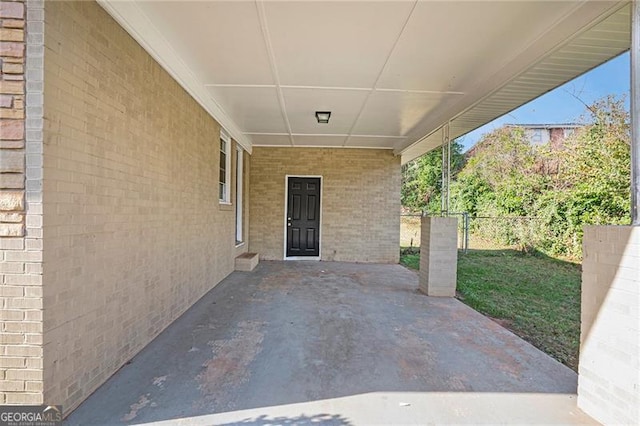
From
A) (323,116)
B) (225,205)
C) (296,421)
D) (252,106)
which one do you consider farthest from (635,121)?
(225,205)

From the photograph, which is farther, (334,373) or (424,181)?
(424,181)

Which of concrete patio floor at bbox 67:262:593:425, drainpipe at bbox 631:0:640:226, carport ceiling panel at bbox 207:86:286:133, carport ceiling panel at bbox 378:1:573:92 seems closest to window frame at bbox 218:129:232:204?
carport ceiling panel at bbox 207:86:286:133

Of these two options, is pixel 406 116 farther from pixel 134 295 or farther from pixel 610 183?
pixel 610 183

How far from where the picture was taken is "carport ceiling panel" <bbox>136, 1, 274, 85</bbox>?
2672 mm

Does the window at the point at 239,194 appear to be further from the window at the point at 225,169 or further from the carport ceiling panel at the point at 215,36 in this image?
the carport ceiling panel at the point at 215,36

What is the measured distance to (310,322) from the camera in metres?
3.88

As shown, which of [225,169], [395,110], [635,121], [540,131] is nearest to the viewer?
[635,121]

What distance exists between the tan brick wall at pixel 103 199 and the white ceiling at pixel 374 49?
39cm

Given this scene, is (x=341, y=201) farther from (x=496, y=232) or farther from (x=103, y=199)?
(x=103, y=199)

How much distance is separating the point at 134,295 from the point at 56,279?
3.25ft

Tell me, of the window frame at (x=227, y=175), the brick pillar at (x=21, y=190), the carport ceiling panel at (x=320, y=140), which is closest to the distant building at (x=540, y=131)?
the carport ceiling panel at (x=320, y=140)

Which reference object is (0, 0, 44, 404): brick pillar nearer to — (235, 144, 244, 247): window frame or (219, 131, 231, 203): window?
(219, 131, 231, 203): window

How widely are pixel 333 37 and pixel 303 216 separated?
19.4ft

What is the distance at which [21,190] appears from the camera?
6.08 ft
